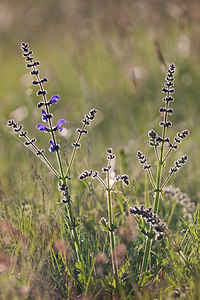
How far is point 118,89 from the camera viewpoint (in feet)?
17.3

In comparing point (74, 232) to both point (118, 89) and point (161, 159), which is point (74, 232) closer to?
point (161, 159)

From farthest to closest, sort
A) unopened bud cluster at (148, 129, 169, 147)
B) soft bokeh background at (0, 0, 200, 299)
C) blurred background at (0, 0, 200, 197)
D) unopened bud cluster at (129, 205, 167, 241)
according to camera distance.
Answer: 1. blurred background at (0, 0, 200, 197)
2. soft bokeh background at (0, 0, 200, 299)
3. unopened bud cluster at (148, 129, 169, 147)
4. unopened bud cluster at (129, 205, 167, 241)

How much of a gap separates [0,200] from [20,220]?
21cm

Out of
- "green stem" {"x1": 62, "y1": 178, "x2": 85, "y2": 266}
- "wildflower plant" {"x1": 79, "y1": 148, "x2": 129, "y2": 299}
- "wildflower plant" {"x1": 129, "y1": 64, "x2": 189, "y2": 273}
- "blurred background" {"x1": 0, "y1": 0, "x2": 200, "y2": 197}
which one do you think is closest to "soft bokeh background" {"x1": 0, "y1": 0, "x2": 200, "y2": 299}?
"blurred background" {"x1": 0, "y1": 0, "x2": 200, "y2": 197}

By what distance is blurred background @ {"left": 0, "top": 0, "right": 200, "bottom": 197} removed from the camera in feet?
12.2

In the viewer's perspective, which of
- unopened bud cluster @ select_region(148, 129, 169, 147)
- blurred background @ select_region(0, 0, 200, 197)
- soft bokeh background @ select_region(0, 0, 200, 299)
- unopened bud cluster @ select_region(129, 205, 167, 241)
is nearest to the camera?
unopened bud cluster @ select_region(129, 205, 167, 241)

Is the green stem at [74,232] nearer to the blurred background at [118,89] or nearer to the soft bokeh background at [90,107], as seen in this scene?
the soft bokeh background at [90,107]

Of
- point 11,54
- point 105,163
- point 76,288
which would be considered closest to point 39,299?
point 76,288

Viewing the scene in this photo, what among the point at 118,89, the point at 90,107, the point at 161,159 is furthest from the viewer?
the point at 118,89

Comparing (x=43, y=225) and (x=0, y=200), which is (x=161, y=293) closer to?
(x=43, y=225)

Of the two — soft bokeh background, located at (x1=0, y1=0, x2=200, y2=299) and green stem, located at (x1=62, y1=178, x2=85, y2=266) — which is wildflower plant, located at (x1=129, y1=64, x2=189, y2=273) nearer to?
green stem, located at (x1=62, y1=178, x2=85, y2=266)

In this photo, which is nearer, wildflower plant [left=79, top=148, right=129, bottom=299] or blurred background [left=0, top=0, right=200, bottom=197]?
wildflower plant [left=79, top=148, right=129, bottom=299]

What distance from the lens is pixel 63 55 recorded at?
770 cm

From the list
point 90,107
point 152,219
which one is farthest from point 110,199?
point 90,107
